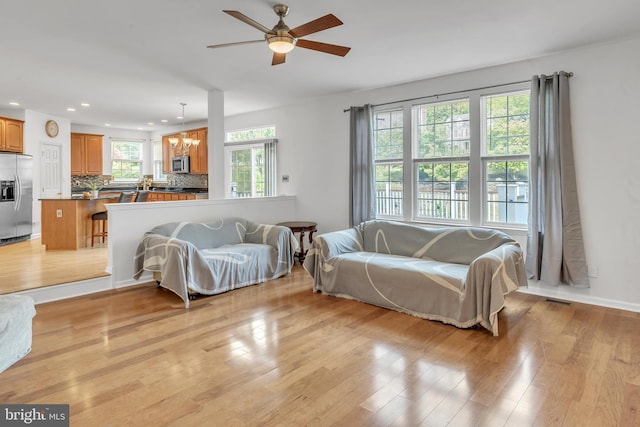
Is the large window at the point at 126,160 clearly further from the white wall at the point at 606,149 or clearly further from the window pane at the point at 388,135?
the white wall at the point at 606,149

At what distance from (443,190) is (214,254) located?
303 centimetres

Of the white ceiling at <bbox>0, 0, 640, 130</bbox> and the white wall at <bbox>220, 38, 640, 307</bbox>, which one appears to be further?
the white wall at <bbox>220, 38, 640, 307</bbox>

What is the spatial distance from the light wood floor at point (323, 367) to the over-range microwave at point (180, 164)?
5.22 m

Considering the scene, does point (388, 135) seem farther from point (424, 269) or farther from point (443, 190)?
point (424, 269)

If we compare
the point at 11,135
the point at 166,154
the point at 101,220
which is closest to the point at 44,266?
the point at 101,220

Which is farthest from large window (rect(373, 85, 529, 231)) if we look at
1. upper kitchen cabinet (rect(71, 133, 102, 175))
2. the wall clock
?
upper kitchen cabinet (rect(71, 133, 102, 175))

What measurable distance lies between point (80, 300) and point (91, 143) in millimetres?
6422

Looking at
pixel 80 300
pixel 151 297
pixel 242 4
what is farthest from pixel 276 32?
pixel 80 300

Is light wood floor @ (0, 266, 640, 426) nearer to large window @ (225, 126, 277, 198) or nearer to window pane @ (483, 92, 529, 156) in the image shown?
window pane @ (483, 92, 529, 156)

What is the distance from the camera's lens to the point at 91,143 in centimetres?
909

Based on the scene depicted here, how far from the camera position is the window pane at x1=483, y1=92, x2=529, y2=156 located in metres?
4.37

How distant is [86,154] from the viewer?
29.6 ft

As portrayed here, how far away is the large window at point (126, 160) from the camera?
974 centimetres

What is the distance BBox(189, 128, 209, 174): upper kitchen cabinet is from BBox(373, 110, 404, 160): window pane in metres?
4.23
